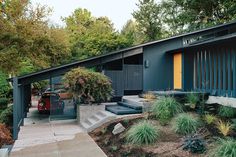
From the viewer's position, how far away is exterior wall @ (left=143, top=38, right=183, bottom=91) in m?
13.7

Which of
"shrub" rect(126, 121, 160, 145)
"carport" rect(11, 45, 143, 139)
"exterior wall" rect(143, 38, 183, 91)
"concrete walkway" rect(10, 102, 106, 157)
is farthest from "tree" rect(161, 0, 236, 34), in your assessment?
"shrub" rect(126, 121, 160, 145)

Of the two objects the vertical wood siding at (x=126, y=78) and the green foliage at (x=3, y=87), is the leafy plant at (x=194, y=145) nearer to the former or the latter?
the vertical wood siding at (x=126, y=78)

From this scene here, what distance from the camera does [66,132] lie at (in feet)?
31.8

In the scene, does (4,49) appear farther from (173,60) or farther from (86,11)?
(86,11)

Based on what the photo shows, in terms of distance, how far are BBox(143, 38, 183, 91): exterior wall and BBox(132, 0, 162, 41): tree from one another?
1913cm

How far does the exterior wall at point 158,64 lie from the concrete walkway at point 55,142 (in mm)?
4701

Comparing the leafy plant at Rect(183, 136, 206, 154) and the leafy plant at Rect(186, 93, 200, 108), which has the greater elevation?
the leafy plant at Rect(186, 93, 200, 108)

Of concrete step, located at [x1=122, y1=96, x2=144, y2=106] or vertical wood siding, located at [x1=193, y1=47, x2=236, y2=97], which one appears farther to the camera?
concrete step, located at [x1=122, y1=96, x2=144, y2=106]

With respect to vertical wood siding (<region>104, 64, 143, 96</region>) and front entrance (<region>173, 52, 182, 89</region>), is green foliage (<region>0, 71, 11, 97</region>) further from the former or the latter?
front entrance (<region>173, 52, 182, 89</region>)

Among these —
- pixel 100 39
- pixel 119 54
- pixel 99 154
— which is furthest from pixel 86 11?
pixel 99 154

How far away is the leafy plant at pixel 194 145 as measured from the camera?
5.66 meters

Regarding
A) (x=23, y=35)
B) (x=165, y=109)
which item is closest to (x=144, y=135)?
(x=165, y=109)

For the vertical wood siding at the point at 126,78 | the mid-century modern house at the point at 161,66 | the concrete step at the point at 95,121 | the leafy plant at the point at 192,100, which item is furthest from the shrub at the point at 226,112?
the vertical wood siding at the point at 126,78

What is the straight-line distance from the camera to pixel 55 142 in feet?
26.9
